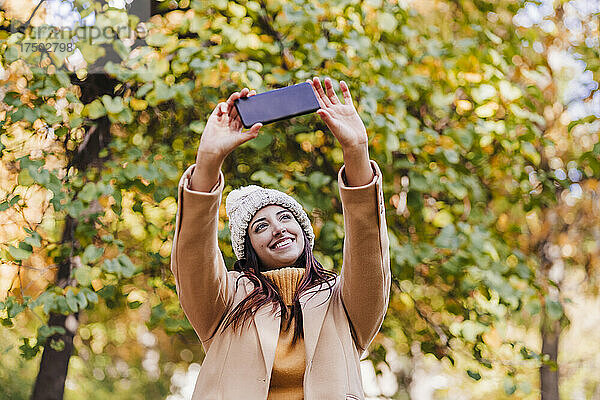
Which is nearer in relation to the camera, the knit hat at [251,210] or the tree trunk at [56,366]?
the knit hat at [251,210]

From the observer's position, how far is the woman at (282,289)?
6.08ft

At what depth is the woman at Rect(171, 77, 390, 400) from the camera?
185 cm

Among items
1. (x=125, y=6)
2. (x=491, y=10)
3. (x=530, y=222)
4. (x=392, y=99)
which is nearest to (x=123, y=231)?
(x=125, y=6)

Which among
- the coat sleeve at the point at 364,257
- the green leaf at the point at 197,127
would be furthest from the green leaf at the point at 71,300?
the coat sleeve at the point at 364,257

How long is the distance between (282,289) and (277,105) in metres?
0.58

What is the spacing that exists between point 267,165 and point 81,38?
130cm

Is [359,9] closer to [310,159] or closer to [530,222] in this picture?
[310,159]

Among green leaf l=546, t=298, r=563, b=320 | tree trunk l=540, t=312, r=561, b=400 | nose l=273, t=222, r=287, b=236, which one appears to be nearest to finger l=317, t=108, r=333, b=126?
nose l=273, t=222, r=287, b=236

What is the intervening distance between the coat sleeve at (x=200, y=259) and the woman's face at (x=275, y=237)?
159mm

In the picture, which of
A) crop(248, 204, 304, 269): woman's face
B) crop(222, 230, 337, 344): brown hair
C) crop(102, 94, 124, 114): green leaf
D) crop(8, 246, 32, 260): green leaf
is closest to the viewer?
crop(222, 230, 337, 344): brown hair

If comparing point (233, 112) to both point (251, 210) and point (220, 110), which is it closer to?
point (220, 110)

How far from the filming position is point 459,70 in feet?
14.7

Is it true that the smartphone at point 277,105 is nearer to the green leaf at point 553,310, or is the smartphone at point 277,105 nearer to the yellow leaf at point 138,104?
the yellow leaf at point 138,104

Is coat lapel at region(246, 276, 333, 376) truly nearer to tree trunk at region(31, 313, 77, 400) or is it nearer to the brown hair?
the brown hair
